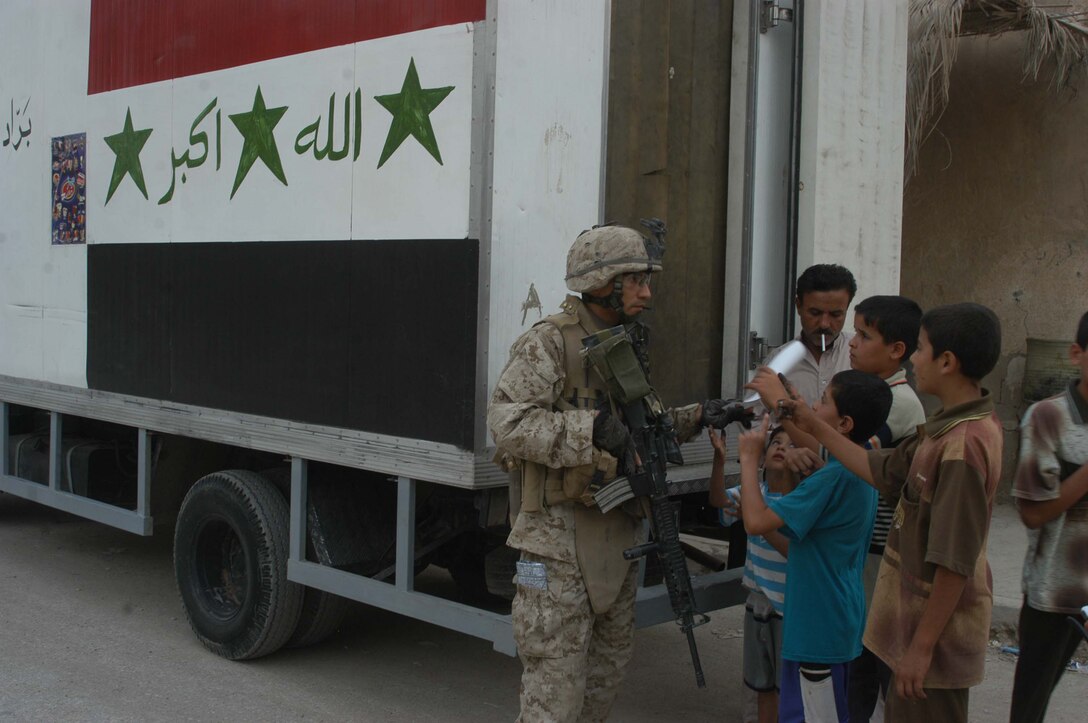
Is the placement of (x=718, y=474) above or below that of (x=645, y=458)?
below

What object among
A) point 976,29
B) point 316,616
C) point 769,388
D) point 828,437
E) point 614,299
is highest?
point 976,29

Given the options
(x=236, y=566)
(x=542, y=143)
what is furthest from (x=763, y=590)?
(x=236, y=566)

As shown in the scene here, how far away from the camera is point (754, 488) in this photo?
10.7 feet

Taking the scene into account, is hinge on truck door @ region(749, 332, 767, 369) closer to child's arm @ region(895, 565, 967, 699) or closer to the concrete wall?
child's arm @ region(895, 565, 967, 699)

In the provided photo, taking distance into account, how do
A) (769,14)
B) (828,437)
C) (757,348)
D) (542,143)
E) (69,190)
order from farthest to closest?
(69,190) → (757,348) → (769,14) → (542,143) → (828,437)

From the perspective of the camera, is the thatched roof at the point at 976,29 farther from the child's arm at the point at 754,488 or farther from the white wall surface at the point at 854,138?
the child's arm at the point at 754,488

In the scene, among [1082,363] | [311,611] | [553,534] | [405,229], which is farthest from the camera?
[311,611]

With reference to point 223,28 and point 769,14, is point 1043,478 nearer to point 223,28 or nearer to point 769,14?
point 769,14

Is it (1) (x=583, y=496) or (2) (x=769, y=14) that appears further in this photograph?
(2) (x=769, y=14)

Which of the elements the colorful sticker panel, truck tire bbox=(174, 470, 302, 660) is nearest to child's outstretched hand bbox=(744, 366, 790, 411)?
truck tire bbox=(174, 470, 302, 660)

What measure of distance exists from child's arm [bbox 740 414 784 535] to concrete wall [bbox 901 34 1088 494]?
5138 millimetres

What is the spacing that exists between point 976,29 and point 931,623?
6.05 m

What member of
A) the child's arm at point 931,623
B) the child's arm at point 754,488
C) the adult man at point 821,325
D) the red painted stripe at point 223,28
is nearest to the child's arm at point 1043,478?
the child's arm at point 931,623

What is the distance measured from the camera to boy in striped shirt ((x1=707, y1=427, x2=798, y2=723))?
375 centimetres
